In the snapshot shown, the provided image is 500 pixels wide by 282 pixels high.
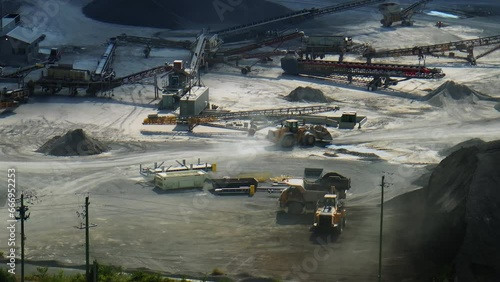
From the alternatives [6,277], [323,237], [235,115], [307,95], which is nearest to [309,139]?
[235,115]

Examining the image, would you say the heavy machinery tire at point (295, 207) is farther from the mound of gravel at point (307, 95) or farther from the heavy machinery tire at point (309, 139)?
the mound of gravel at point (307, 95)

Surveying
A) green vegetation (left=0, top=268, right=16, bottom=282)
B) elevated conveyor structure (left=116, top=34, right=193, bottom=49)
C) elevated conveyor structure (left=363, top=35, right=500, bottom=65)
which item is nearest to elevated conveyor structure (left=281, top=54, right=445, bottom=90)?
elevated conveyor structure (left=363, top=35, right=500, bottom=65)

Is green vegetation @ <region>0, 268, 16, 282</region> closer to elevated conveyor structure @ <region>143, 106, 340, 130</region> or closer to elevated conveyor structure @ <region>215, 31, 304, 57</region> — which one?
elevated conveyor structure @ <region>143, 106, 340, 130</region>

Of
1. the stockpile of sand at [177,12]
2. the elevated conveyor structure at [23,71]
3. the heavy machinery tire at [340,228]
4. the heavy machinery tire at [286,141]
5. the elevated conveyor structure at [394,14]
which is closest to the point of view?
the heavy machinery tire at [340,228]

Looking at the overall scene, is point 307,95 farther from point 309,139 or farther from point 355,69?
point 309,139

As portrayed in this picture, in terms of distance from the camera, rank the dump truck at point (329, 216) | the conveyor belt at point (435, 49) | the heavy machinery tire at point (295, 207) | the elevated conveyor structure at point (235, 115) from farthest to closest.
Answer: the conveyor belt at point (435, 49) → the elevated conveyor structure at point (235, 115) → the heavy machinery tire at point (295, 207) → the dump truck at point (329, 216)

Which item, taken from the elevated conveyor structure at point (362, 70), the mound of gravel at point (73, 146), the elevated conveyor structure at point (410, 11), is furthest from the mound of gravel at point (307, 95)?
the elevated conveyor structure at point (410, 11)
